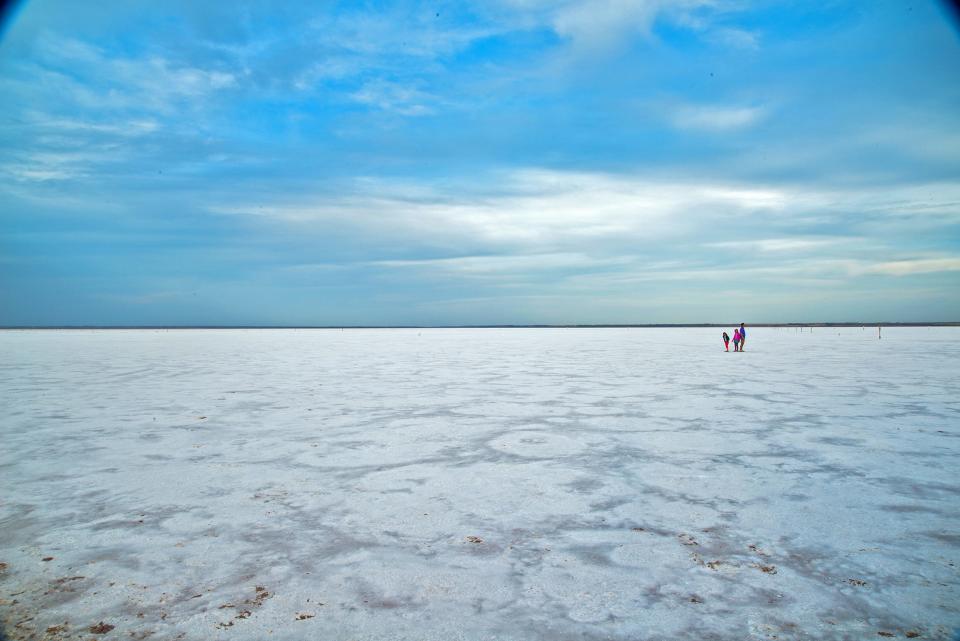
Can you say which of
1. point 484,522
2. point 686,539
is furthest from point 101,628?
point 686,539

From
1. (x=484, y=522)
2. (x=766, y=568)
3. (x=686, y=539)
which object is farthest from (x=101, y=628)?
(x=766, y=568)

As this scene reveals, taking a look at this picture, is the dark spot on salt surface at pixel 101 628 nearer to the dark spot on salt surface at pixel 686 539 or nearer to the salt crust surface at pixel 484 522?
the salt crust surface at pixel 484 522

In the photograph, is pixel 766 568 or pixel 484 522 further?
pixel 484 522

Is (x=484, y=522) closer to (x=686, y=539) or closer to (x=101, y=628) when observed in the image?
(x=686, y=539)

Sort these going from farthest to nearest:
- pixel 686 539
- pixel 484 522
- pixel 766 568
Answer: pixel 484 522 < pixel 686 539 < pixel 766 568

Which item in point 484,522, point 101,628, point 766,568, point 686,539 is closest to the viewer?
point 101,628

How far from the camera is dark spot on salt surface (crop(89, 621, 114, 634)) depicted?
2.28 metres

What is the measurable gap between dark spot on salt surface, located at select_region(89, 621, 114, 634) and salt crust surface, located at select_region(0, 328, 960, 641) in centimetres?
4

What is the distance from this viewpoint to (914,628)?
7.43 feet

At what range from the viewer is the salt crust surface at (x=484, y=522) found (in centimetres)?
240

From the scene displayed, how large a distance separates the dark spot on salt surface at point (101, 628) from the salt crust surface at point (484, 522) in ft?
0.14

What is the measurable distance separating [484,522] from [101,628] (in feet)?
6.42

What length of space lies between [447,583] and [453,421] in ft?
13.3

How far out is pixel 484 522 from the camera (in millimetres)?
3494
